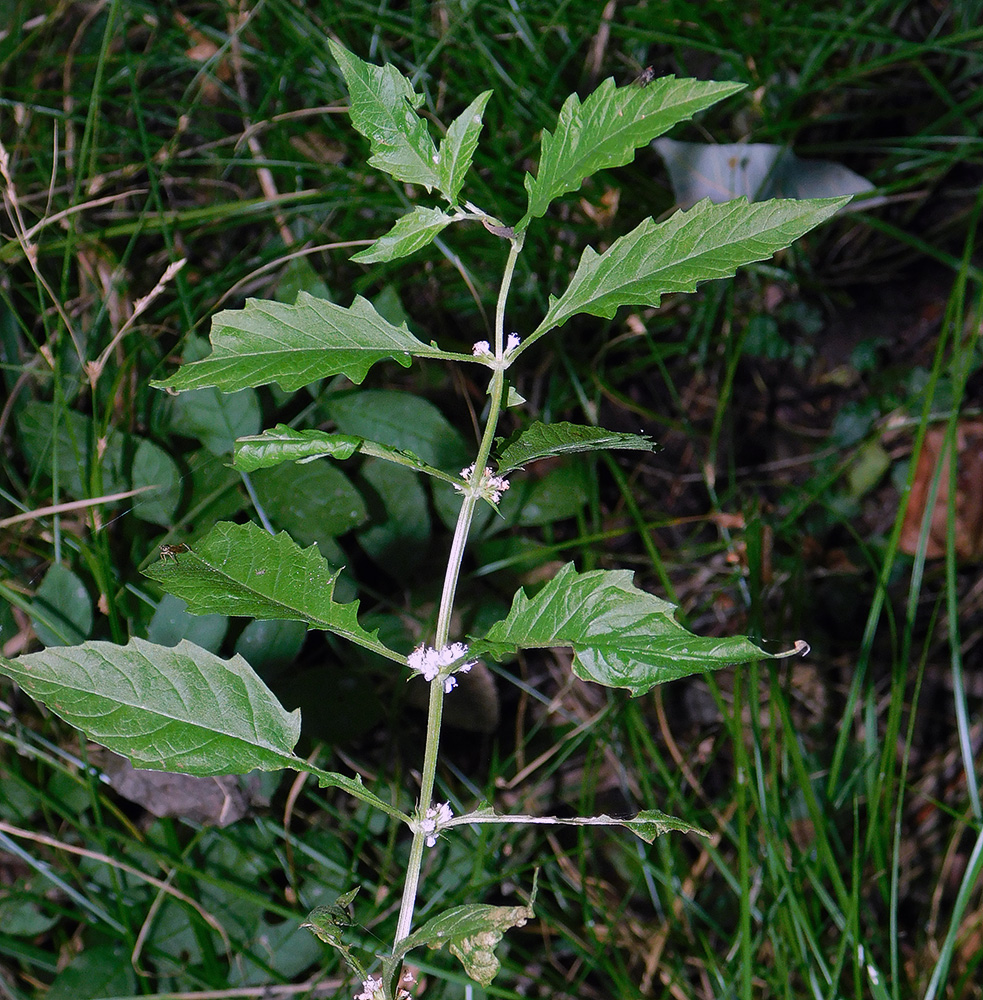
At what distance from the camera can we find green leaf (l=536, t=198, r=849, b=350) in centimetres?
92

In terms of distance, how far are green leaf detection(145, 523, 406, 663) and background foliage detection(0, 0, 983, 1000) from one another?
52 cm

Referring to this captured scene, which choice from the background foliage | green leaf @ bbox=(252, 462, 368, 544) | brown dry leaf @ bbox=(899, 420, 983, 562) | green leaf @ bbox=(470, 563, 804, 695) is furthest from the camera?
brown dry leaf @ bbox=(899, 420, 983, 562)

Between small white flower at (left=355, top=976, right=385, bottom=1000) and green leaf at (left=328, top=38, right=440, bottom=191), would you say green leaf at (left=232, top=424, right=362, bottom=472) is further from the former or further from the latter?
small white flower at (left=355, top=976, right=385, bottom=1000)

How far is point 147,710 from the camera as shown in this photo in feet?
2.99

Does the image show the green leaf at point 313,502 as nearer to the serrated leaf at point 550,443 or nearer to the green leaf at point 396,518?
the green leaf at point 396,518

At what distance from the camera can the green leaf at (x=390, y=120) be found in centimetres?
96

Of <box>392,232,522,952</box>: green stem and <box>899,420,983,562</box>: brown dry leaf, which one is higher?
<box>392,232,522,952</box>: green stem

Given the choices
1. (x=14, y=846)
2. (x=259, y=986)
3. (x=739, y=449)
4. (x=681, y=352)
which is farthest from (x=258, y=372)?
(x=739, y=449)

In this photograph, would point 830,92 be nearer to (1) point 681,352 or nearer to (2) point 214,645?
(1) point 681,352

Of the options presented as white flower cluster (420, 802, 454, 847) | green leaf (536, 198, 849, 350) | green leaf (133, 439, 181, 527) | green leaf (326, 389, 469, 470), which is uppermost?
green leaf (536, 198, 849, 350)

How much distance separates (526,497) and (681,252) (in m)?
0.98

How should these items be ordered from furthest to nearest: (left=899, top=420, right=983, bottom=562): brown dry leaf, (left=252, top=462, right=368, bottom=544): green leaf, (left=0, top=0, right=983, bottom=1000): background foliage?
(left=899, top=420, right=983, bottom=562): brown dry leaf
(left=0, top=0, right=983, bottom=1000): background foliage
(left=252, top=462, right=368, bottom=544): green leaf

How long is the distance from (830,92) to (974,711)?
69.5 inches

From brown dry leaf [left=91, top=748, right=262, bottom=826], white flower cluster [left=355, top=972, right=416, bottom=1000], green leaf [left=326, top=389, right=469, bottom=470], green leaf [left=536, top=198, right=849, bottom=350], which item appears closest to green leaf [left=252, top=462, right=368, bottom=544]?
green leaf [left=326, top=389, right=469, bottom=470]
